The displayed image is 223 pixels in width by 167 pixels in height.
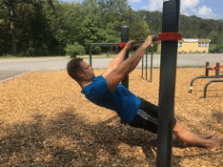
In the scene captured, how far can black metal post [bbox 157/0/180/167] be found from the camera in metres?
1.53

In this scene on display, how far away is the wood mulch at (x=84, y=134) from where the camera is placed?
8.43ft

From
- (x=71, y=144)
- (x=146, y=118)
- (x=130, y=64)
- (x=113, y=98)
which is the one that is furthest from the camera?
(x=71, y=144)

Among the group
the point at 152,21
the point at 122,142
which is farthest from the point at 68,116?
the point at 152,21

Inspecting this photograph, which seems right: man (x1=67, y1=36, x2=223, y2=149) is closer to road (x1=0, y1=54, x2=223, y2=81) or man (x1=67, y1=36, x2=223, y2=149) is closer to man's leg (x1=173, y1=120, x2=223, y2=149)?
man's leg (x1=173, y1=120, x2=223, y2=149)

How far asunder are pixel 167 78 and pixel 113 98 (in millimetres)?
761

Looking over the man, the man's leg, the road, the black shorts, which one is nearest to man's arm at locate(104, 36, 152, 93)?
the man

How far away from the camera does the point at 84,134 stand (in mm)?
3312

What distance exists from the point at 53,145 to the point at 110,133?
825mm

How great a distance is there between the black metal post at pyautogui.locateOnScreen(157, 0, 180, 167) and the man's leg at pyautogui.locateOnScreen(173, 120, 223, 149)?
89 cm

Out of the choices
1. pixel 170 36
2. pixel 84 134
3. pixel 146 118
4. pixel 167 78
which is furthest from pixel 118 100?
pixel 84 134

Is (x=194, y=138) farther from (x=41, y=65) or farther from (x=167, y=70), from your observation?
(x=41, y=65)

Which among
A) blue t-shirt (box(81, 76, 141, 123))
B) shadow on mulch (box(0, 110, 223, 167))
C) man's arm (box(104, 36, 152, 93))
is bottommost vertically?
shadow on mulch (box(0, 110, 223, 167))

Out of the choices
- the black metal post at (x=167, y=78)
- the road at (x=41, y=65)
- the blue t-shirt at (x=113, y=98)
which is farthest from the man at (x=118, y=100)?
A: the road at (x=41, y=65)

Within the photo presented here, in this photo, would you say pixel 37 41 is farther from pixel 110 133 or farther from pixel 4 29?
pixel 110 133
